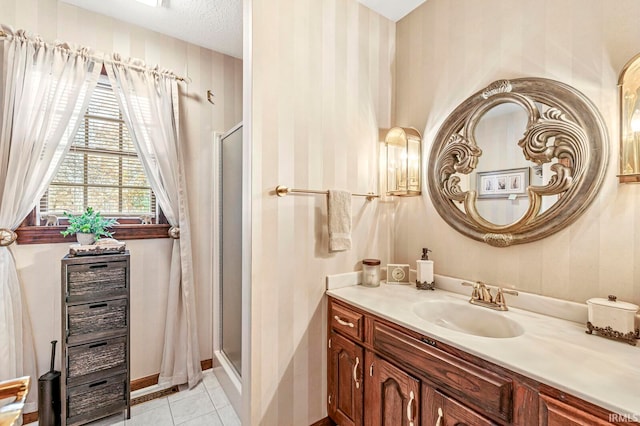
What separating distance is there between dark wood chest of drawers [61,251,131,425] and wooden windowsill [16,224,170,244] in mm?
266

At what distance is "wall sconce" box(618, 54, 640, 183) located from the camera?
3.51ft

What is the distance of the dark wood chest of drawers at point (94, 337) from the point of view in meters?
1.63

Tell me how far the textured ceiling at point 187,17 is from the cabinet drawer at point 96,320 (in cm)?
201

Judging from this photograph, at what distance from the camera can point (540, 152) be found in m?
1.34

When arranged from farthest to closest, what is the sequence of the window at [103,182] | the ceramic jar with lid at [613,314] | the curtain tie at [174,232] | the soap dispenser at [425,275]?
the curtain tie at [174,232] < the window at [103,182] < the soap dispenser at [425,275] < the ceramic jar with lid at [613,314]

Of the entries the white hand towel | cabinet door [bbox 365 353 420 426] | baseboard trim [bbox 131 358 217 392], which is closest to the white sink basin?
cabinet door [bbox 365 353 420 426]

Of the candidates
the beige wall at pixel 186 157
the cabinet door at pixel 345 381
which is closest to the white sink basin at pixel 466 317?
the cabinet door at pixel 345 381

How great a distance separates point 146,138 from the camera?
2070 millimetres

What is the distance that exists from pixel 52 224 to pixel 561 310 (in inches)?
118

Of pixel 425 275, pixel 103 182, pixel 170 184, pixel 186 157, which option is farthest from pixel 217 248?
pixel 425 275

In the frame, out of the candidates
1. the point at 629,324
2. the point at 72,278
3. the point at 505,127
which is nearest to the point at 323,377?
the point at 629,324

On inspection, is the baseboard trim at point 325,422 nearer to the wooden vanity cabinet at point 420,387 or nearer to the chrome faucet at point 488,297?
the wooden vanity cabinet at point 420,387

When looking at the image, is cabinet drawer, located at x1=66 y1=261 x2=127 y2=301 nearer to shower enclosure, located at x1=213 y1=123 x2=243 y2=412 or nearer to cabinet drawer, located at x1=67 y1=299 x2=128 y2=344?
cabinet drawer, located at x1=67 y1=299 x2=128 y2=344

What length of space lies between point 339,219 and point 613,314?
1.25m
